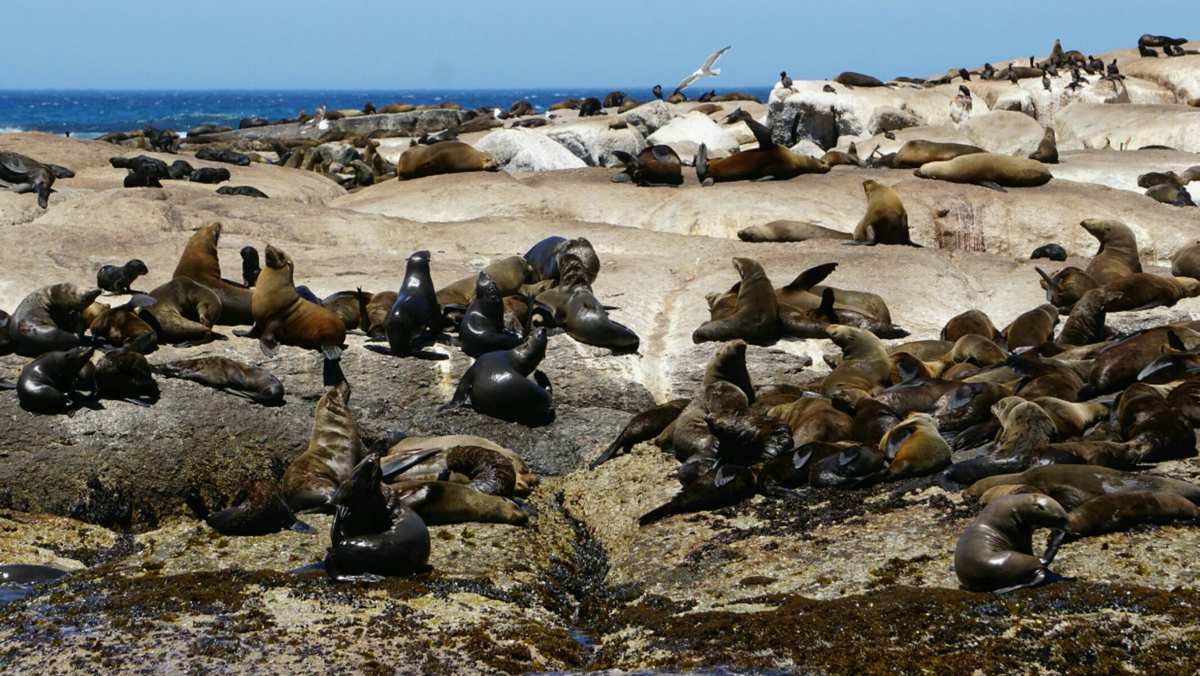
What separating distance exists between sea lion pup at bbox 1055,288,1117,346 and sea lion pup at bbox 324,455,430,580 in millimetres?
6597

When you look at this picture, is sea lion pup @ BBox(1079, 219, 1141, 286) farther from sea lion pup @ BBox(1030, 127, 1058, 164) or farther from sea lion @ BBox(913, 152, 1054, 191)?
sea lion pup @ BBox(1030, 127, 1058, 164)

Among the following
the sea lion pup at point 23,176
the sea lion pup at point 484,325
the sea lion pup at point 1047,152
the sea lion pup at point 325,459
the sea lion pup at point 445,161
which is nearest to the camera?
the sea lion pup at point 325,459

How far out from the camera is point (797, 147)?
26.8 meters

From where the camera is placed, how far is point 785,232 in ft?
54.3

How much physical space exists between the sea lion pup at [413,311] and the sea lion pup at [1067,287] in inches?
231

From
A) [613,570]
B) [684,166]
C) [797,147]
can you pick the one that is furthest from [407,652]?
[797,147]

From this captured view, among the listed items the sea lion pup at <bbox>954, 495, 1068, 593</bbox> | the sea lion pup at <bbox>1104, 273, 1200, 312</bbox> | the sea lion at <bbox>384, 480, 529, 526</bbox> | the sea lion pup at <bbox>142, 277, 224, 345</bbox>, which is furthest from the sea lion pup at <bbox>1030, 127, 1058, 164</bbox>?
the sea lion pup at <bbox>954, 495, 1068, 593</bbox>

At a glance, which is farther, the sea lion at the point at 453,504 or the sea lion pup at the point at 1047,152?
the sea lion pup at the point at 1047,152

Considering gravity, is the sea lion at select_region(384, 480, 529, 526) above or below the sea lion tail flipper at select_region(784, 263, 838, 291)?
→ below

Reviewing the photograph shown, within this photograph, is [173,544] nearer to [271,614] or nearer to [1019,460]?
[271,614]

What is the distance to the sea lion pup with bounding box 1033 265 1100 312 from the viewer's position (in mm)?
13383

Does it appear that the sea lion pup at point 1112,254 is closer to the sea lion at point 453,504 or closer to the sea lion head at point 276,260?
the sea lion at point 453,504

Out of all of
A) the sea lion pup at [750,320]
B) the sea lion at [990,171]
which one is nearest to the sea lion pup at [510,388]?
the sea lion pup at [750,320]

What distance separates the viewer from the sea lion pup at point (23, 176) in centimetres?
1758
